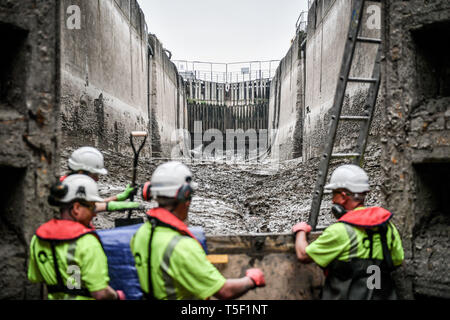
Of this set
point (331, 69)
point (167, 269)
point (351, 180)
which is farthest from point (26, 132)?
point (331, 69)

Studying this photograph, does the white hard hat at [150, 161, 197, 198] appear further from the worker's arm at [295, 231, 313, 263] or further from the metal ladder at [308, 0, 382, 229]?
the metal ladder at [308, 0, 382, 229]

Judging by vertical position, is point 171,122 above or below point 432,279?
above

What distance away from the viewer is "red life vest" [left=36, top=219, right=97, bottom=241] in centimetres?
199

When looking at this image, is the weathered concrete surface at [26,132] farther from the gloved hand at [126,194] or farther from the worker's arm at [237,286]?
the worker's arm at [237,286]

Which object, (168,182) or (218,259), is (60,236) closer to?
(168,182)

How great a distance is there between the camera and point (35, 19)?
2.84m

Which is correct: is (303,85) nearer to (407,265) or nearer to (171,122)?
(171,122)

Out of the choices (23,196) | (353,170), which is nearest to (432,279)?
(353,170)

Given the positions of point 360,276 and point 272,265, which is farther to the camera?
point 272,265

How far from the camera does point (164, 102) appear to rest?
16.3 metres

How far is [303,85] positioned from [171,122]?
732 centimetres

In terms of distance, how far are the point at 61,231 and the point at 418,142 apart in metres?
2.57

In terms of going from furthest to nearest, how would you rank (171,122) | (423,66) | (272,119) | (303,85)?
(272,119), (171,122), (303,85), (423,66)

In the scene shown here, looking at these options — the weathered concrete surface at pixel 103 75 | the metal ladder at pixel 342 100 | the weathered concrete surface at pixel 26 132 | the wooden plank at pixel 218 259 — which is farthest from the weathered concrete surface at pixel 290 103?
the weathered concrete surface at pixel 26 132
